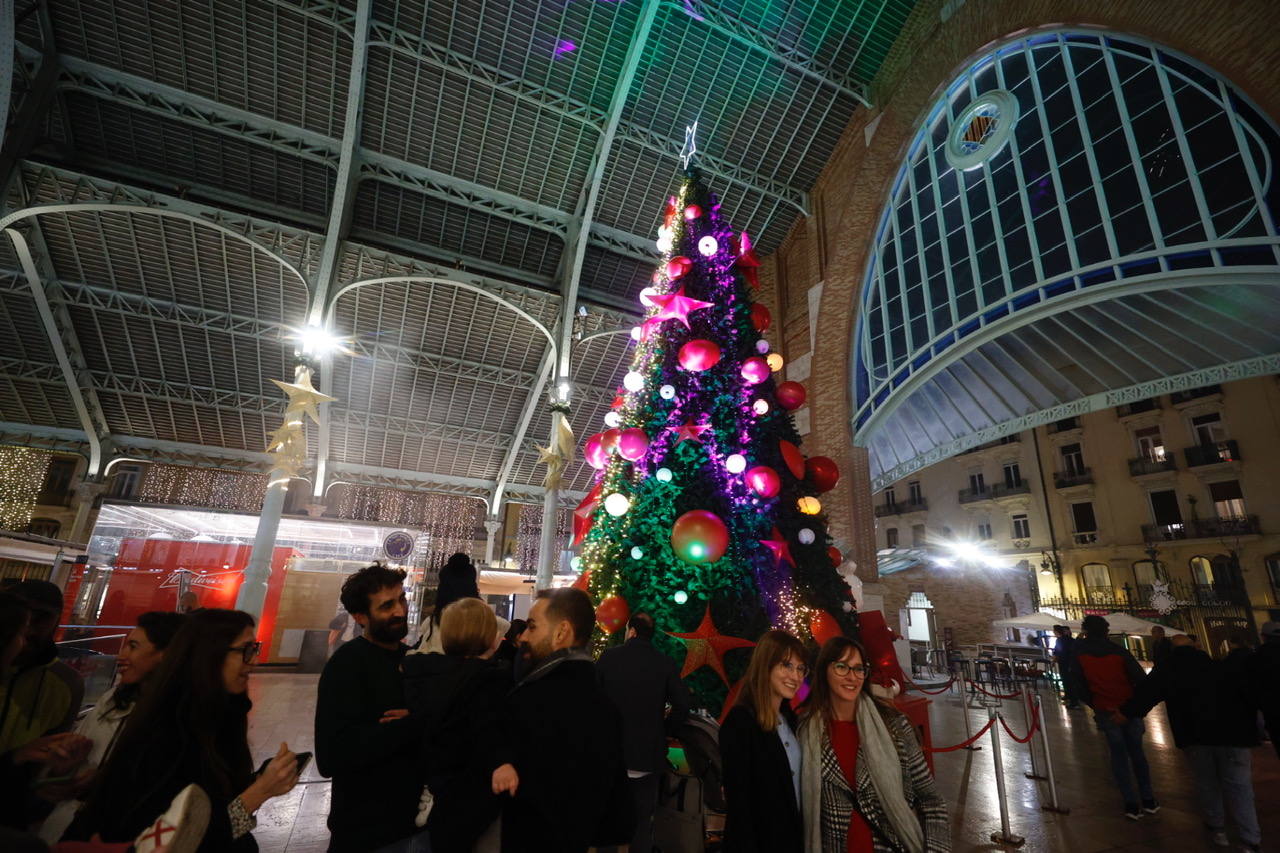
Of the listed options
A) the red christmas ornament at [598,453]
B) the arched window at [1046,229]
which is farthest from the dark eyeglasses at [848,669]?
the arched window at [1046,229]

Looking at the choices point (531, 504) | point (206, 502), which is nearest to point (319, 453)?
point (206, 502)

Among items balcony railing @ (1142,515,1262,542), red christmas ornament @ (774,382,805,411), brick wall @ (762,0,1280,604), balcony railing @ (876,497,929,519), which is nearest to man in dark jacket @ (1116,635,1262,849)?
red christmas ornament @ (774,382,805,411)

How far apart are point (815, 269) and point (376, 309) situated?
32.4 feet

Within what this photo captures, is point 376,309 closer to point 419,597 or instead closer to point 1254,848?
point 419,597

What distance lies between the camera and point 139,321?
12883mm

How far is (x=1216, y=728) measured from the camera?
340 centimetres

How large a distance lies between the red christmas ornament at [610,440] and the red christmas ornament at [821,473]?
1.47 metres

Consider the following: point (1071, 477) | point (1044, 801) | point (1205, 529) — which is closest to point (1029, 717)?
point (1044, 801)

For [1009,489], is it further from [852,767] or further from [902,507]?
[852,767]

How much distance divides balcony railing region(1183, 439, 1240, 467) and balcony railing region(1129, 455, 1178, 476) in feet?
1.37

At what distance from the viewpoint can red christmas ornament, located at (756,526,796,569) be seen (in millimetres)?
3561

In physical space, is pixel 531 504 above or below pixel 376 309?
below

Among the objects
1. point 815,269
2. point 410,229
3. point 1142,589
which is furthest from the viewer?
point 1142,589

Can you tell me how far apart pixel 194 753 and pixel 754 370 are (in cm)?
345
